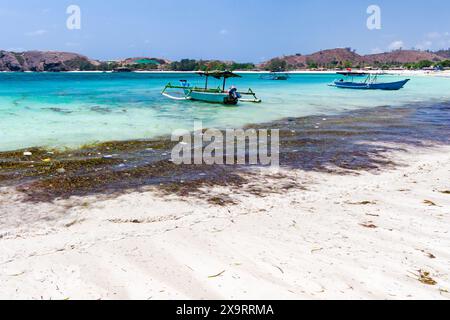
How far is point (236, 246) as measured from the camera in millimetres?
5609

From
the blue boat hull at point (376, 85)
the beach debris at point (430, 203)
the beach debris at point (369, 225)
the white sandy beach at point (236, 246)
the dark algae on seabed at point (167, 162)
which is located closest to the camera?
the white sandy beach at point (236, 246)

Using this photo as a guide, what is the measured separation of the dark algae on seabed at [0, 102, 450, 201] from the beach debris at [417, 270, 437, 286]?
391cm

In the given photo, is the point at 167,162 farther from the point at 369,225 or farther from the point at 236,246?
the point at 369,225

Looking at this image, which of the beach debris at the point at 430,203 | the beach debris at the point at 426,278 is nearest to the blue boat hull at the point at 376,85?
the beach debris at the point at 430,203

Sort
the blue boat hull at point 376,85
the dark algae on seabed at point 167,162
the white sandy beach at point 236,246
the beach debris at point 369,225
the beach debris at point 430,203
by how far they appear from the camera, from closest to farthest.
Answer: the white sandy beach at point 236,246 < the beach debris at point 369,225 < the beach debris at point 430,203 < the dark algae on seabed at point 167,162 < the blue boat hull at point 376,85

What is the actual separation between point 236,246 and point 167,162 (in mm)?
6136

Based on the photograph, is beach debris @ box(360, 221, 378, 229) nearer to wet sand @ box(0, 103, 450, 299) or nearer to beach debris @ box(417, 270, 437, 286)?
wet sand @ box(0, 103, 450, 299)

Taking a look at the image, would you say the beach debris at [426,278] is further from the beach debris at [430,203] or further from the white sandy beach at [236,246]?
the beach debris at [430,203]

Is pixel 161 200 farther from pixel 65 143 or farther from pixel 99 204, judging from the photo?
pixel 65 143

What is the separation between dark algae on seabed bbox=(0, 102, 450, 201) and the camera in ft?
29.2

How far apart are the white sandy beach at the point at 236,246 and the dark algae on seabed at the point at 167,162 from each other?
839 mm

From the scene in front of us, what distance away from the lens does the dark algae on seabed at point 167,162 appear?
8.90m
